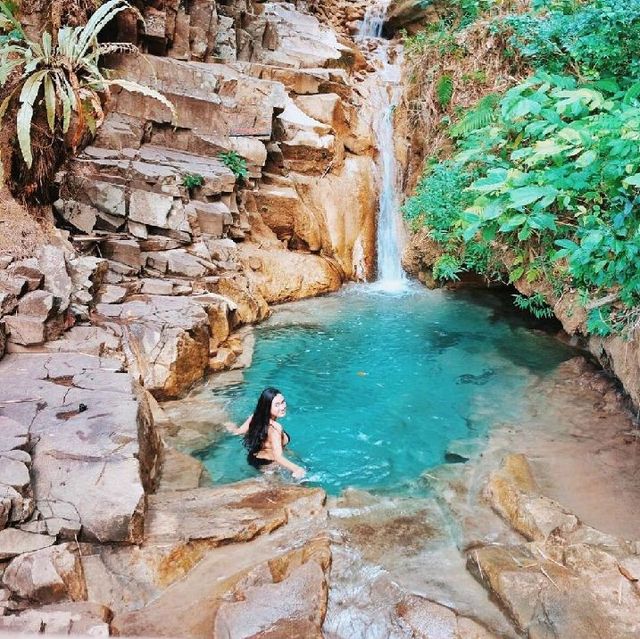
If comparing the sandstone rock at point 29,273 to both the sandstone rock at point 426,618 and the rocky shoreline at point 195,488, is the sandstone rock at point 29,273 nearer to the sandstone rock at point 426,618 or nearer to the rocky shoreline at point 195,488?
the rocky shoreline at point 195,488

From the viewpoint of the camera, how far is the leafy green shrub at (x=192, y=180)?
983 centimetres

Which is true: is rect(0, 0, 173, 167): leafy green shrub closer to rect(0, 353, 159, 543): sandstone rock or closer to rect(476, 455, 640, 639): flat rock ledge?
rect(0, 353, 159, 543): sandstone rock

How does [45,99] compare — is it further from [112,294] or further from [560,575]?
[560,575]

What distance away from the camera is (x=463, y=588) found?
385cm

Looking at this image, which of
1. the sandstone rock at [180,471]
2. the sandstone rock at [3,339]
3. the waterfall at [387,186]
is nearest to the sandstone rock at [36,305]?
the sandstone rock at [3,339]

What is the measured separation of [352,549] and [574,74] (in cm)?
675

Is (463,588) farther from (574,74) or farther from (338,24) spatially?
(338,24)

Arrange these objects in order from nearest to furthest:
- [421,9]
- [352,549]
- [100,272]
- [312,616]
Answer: [312,616]
[352,549]
[100,272]
[421,9]

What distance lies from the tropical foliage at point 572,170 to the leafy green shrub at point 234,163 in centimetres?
453

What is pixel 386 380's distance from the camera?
7.92 m

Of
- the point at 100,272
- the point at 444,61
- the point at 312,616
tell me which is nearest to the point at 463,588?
the point at 312,616

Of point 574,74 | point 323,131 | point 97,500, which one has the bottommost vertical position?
point 97,500

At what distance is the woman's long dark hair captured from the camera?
18.0ft

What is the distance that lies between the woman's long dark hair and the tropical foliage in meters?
2.60
